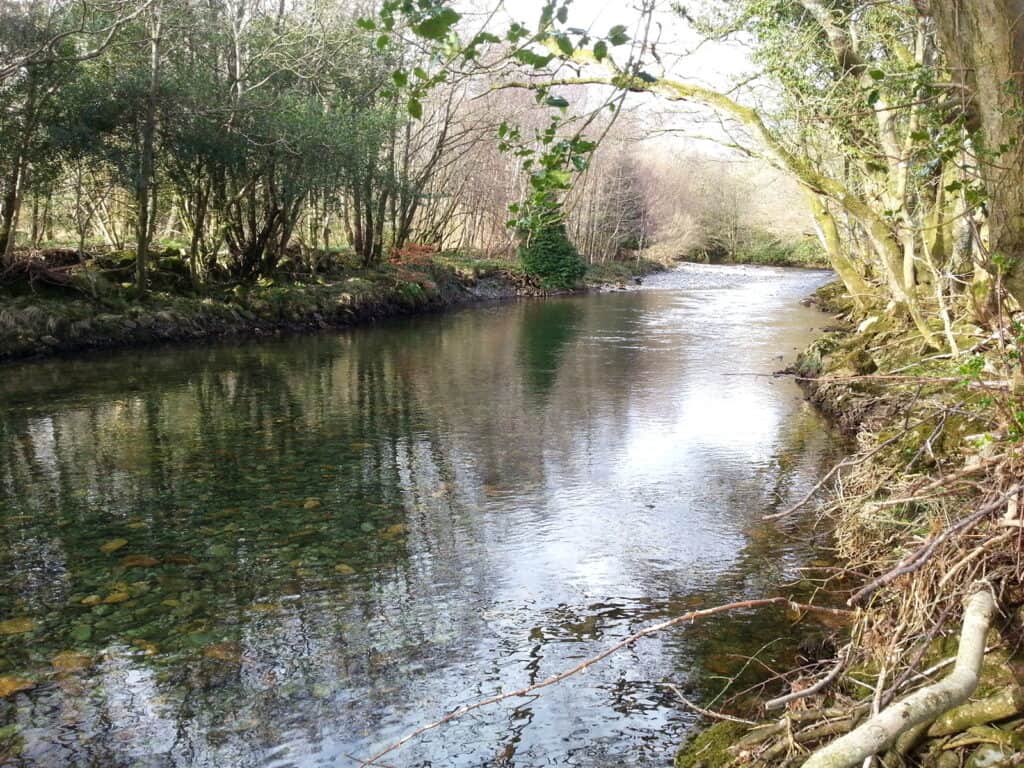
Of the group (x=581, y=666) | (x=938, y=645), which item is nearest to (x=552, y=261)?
(x=938, y=645)

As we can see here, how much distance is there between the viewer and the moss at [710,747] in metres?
4.17

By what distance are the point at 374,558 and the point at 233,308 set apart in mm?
16174

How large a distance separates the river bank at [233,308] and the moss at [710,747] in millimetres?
16384

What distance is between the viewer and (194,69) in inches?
779

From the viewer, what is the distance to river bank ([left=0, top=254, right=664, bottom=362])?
57.8 ft

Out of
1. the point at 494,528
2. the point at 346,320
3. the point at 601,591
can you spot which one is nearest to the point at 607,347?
the point at 346,320

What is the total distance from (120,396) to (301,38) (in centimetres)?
1111

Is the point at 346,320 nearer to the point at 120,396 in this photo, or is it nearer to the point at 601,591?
the point at 120,396

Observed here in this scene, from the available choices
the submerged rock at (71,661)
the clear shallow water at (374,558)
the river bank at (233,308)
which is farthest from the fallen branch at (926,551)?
the river bank at (233,308)

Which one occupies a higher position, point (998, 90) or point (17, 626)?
point (998, 90)

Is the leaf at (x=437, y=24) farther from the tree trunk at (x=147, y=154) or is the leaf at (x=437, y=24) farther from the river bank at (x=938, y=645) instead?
the tree trunk at (x=147, y=154)

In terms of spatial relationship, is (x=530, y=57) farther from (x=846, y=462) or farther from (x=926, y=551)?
(x=846, y=462)

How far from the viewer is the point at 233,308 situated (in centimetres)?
2192

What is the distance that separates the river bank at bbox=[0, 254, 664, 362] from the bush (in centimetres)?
364
